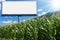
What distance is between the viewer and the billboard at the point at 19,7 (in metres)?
22.1

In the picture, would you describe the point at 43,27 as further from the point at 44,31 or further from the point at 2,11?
the point at 2,11

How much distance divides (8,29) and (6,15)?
12433 millimetres

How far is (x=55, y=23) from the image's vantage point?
686 centimetres

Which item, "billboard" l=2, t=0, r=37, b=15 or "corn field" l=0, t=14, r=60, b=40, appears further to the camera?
"billboard" l=2, t=0, r=37, b=15

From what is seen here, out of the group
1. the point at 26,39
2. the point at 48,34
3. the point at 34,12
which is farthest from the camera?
the point at 34,12

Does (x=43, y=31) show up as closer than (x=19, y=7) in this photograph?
Yes

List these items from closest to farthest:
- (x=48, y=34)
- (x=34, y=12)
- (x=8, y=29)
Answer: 1. (x=48, y=34)
2. (x=8, y=29)
3. (x=34, y=12)

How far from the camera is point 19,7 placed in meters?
23.4

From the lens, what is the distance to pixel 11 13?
74.4 ft

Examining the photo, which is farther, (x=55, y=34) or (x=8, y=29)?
(x=8, y=29)

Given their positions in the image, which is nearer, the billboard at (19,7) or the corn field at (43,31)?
the corn field at (43,31)

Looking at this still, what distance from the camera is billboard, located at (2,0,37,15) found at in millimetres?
22062

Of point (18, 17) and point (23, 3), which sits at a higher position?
point (23, 3)

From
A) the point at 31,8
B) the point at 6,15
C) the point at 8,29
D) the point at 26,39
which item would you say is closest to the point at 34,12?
the point at 31,8
